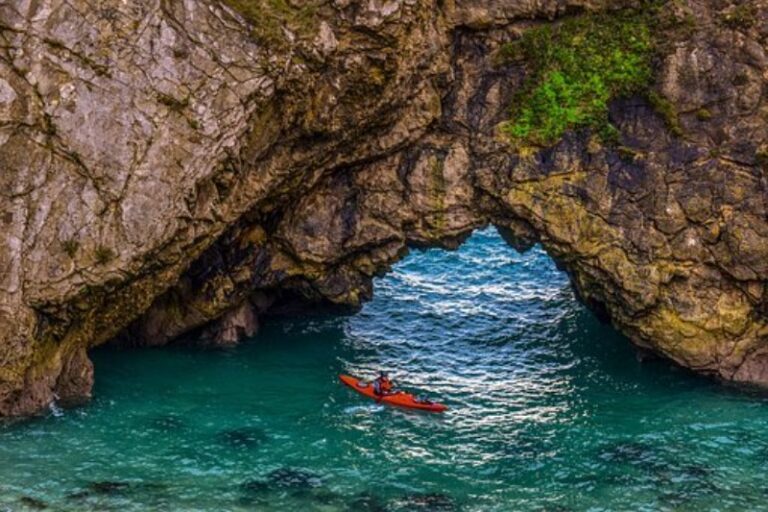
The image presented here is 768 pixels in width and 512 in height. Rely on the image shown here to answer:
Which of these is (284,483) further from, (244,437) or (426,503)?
(426,503)

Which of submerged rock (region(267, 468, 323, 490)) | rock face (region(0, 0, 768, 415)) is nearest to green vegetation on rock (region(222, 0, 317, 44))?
rock face (region(0, 0, 768, 415))

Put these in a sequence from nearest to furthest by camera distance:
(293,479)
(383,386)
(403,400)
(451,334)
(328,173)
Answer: (293,479), (403,400), (383,386), (328,173), (451,334)

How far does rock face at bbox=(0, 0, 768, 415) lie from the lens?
36031mm

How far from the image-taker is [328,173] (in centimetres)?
4444

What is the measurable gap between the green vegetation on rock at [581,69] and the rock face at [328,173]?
0.60m

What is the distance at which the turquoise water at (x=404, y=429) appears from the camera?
33906 millimetres

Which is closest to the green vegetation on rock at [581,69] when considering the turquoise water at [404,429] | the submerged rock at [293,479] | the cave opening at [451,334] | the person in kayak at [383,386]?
the cave opening at [451,334]

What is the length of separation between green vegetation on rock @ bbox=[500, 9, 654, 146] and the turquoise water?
1151cm

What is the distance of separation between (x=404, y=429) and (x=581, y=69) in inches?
674

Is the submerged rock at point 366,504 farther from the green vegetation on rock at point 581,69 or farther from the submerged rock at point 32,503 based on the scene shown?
the green vegetation on rock at point 581,69

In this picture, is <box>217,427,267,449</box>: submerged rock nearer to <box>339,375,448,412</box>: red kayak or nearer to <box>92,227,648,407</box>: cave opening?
<box>339,375,448,412</box>: red kayak

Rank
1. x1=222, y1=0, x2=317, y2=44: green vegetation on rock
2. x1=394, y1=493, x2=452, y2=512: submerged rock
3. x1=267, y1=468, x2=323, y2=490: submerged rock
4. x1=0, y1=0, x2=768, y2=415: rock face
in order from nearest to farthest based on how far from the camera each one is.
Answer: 1. x1=394, y1=493, x2=452, y2=512: submerged rock
2. x1=267, y1=468, x2=323, y2=490: submerged rock
3. x1=0, y1=0, x2=768, y2=415: rock face
4. x1=222, y1=0, x2=317, y2=44: green vegetation on rock

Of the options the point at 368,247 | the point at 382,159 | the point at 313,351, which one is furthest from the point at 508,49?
the point at 313,351

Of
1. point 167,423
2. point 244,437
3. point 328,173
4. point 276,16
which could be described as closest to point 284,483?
point 244,437
